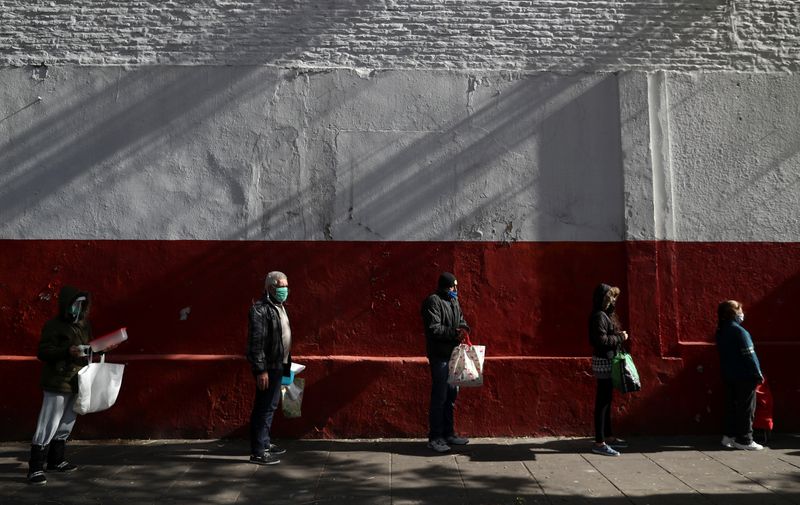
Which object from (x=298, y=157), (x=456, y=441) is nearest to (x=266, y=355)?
(x=456, y=441)

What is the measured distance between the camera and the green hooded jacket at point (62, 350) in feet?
18.9

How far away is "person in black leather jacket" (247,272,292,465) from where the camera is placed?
20.0 feet

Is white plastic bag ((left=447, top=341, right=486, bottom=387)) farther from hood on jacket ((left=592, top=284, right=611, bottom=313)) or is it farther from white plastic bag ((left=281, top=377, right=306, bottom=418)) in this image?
white plastic bag ((left=281, top=377, right=306, bottom=418))

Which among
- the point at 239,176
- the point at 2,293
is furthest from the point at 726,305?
the point at 2,293

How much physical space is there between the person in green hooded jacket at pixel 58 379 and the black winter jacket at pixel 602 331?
4.80 metres

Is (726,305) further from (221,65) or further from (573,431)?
(221,65)

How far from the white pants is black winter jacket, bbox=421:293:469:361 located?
131 inches

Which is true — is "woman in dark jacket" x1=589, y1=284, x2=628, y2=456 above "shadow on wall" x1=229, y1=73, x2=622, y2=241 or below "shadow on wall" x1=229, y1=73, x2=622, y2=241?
below

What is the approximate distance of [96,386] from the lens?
588 cm

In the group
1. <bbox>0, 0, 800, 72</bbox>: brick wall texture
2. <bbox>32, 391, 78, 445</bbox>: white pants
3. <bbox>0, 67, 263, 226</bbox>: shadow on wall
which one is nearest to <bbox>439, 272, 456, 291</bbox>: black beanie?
<bbox>0, 0, 800, 72</bbox>: brick wall texture

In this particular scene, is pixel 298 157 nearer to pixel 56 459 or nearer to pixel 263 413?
pixel 263 413

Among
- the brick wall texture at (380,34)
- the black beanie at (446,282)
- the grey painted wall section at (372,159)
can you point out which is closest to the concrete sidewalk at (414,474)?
the black beanie at (446,282)

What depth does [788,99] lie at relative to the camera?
25.6ft

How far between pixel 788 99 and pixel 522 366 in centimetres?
449
